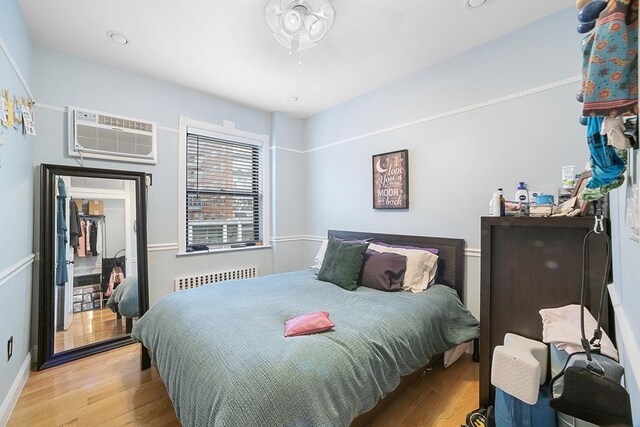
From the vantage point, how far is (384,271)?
2.33 metres

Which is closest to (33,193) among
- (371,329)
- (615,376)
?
(371,329)

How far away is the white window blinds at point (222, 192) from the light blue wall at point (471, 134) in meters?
1.24

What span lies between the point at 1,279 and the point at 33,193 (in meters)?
1.00

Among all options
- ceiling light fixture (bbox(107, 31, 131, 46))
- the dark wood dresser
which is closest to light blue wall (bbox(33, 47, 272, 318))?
ceiling light fixture (bbox(107, 31, 131, 46))

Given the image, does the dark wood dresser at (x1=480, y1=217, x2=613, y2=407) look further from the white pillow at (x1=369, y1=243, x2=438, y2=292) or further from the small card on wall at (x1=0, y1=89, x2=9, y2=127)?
the small card on wall at (x1=0, y1=89, x2=9, y2=127)

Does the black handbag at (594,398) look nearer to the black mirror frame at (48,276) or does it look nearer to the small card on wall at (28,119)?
the black mirror frame at (48,276)

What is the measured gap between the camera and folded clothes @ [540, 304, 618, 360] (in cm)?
115

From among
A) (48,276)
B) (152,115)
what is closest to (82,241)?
(48,276)

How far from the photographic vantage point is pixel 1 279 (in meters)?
1.54

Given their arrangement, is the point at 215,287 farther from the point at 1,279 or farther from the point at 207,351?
the point at 1,279

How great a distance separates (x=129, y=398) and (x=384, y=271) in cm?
204

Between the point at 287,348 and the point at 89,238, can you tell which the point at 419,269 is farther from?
the point at 89,238

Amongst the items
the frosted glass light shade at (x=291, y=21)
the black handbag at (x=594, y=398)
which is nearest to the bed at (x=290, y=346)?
the black handbag at (x=594, y=398)

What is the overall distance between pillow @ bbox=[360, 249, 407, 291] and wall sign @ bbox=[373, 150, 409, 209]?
66cm
